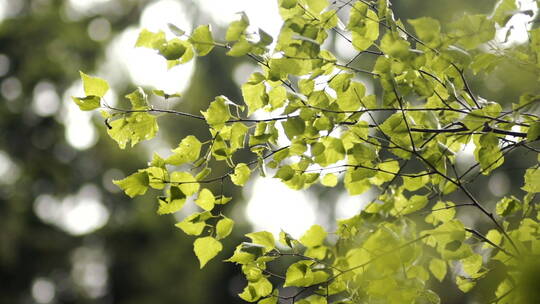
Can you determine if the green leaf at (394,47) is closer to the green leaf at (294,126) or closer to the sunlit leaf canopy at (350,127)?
the sunlit leaf canopy at (350,127)

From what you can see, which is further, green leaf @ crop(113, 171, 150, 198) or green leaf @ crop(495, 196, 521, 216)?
green leaf @ crop(495, 196, 521, 216)

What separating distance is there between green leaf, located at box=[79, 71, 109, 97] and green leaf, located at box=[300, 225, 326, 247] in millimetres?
505

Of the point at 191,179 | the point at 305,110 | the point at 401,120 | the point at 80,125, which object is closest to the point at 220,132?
the point at 191,179

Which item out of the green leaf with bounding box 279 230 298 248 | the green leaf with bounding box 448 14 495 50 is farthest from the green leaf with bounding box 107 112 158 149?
the green leaf with bounding box 448 14 495 50

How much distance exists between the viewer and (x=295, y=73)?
3.72 ft

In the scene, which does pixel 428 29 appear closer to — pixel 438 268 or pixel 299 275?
pixel 299 275

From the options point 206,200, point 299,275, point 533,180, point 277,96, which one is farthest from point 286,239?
point 533,180

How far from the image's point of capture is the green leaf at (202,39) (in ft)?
3.65

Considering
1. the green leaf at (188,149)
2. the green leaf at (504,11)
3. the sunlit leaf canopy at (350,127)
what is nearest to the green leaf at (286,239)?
the sunlit leaf canopy at (350,127)

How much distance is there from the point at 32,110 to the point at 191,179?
806 centimetres

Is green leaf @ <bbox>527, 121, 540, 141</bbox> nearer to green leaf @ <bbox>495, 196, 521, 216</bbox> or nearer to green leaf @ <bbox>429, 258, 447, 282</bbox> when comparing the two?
green leaf @ <bbox>495, 196, 521, 216</bbox>

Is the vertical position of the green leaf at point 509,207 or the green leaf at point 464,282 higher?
the green leaf at point 509,207

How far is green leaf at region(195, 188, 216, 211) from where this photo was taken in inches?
49.8

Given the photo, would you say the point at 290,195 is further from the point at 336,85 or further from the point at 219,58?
the point at 336,85
